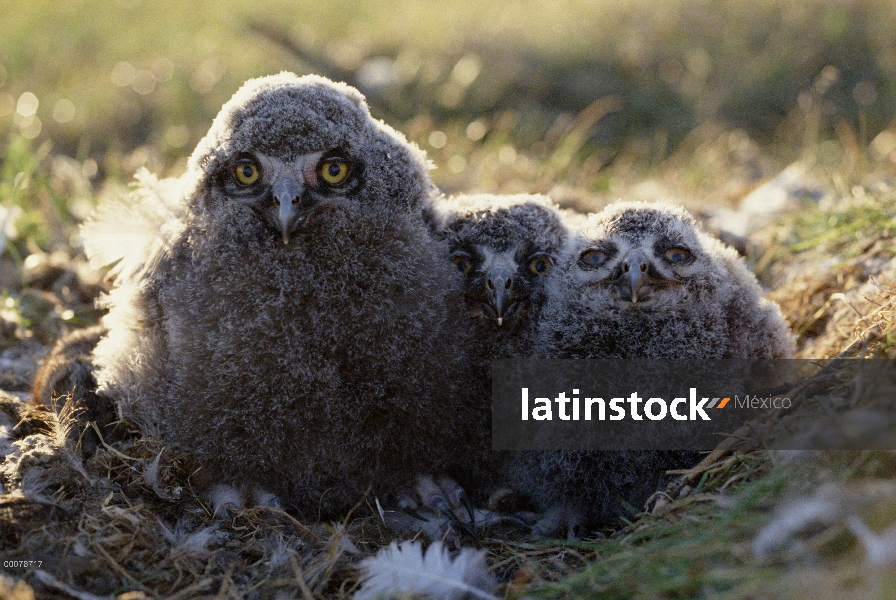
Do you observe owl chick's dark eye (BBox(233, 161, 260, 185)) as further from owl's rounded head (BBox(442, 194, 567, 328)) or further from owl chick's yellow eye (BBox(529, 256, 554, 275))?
owl chick's yellow eye (BBox(529, 256, 554, 275))

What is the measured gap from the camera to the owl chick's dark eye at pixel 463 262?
355cm

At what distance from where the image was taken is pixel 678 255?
332 centimetres

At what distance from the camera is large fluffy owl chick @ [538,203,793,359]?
10.8ft

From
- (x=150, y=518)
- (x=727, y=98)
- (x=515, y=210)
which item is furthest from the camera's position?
(x=727, y=98)

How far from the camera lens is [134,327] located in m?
3.47

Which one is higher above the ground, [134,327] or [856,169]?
[856,169]

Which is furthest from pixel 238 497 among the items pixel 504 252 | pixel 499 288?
pixel 504 252

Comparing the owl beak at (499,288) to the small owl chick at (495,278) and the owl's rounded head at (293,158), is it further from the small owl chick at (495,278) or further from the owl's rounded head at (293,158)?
the owl's rounded head at (293,158)

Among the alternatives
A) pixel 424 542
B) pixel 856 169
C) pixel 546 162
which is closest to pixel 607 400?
pixel 424 542

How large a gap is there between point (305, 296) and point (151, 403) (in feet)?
2.61

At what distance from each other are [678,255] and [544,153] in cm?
458

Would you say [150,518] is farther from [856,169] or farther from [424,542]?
[856,169]

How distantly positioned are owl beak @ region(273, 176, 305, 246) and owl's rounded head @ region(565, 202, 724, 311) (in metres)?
1.16

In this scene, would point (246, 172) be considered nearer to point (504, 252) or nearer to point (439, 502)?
point (504, 252)
